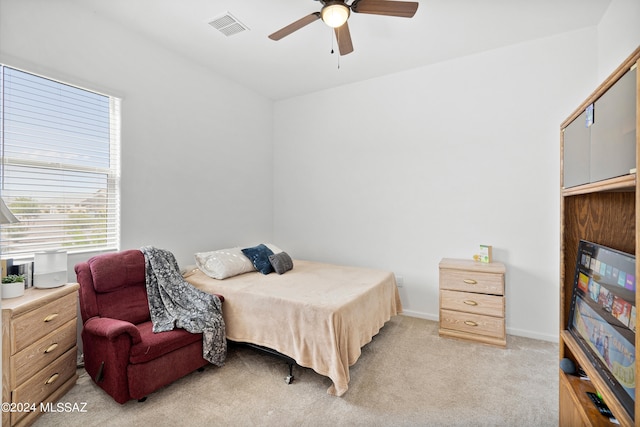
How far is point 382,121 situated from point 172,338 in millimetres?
3256

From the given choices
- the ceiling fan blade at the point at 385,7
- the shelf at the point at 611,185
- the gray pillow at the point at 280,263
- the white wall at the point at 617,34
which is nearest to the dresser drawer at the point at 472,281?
the shelf at the point at 611,185

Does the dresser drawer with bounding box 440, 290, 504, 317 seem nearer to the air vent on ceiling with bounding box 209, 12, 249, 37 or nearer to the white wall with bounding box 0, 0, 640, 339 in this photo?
the white wall with bounding box 0, 0, 640, 339

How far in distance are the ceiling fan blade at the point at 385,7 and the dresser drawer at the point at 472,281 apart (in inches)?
90.0

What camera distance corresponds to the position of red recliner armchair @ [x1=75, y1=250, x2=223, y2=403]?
200cm

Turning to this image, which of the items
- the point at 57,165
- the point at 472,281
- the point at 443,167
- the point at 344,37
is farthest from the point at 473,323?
the point at 57,165

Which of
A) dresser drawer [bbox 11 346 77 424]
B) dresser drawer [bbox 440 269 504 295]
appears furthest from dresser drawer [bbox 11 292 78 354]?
dresser drawer [bbox 440 269 504 295]

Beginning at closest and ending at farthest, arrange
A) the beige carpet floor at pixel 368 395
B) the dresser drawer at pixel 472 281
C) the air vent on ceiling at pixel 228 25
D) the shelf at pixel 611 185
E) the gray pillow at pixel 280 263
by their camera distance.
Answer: the shelf at pixel 611 185
the beige carpet floor at pixel 368 395
the air vent on ceiling at pixel 228 25
the dresser drawer at pixel 472 281
the gray pillow at pixel 280 263

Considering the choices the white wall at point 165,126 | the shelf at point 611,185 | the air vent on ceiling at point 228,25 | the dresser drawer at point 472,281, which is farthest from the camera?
the dresser drawer at point 472,281

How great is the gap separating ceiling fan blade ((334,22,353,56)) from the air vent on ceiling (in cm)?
98

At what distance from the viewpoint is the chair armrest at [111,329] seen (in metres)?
1.97

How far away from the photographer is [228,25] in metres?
2.75

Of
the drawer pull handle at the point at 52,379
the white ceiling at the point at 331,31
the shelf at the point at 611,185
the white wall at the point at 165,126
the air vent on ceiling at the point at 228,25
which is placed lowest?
the drawer pull handle at the point at 52,379

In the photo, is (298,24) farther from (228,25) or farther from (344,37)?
(228,25)

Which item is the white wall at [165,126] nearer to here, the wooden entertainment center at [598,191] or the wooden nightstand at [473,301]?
the wooden nightstand at [473,301]
